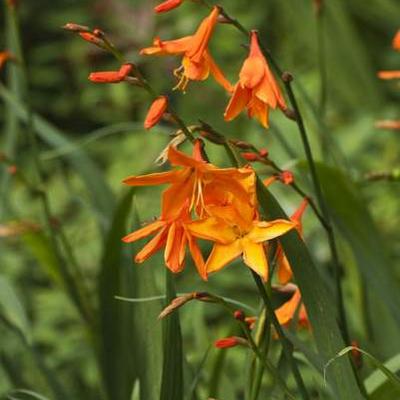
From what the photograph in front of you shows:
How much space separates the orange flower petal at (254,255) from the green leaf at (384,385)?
6.9 inches

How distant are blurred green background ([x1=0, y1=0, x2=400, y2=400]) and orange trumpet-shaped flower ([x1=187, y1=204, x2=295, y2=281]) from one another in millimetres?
230

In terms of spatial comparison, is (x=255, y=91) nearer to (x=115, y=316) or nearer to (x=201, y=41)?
(x=201, y=41)

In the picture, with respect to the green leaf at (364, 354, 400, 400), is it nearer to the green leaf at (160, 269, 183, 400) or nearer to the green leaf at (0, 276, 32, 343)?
the green leaf at (160, 269, 183, 400)

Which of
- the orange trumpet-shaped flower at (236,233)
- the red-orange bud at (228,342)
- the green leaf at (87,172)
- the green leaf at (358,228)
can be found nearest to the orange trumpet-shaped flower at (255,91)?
the orange trumpet-shaped flower at (236,233)

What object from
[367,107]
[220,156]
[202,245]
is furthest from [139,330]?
[367,107]

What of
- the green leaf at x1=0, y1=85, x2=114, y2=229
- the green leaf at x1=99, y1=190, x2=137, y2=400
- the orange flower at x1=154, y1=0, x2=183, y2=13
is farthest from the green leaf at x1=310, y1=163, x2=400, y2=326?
the green leaf at x1=0, y1=85, x2=114, y2=229

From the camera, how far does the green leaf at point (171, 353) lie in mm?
1127

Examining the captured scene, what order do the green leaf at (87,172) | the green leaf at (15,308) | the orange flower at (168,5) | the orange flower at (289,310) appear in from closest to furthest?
the orange flower at (168,5) → the orange flower at (289,310) → the green leaf at (15,308) → the green leaf at (87,172)

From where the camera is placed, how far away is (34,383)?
5.76ft

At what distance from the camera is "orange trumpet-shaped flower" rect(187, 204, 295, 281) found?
3.20ft

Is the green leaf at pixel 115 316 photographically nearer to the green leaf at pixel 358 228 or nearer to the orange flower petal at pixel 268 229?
the green leaf at pixel 358 228

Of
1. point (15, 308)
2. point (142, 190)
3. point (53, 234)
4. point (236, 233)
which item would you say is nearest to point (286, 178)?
point (236, 233)

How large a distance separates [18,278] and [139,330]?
1.73m

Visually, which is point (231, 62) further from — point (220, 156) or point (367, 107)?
point (220, 156)
